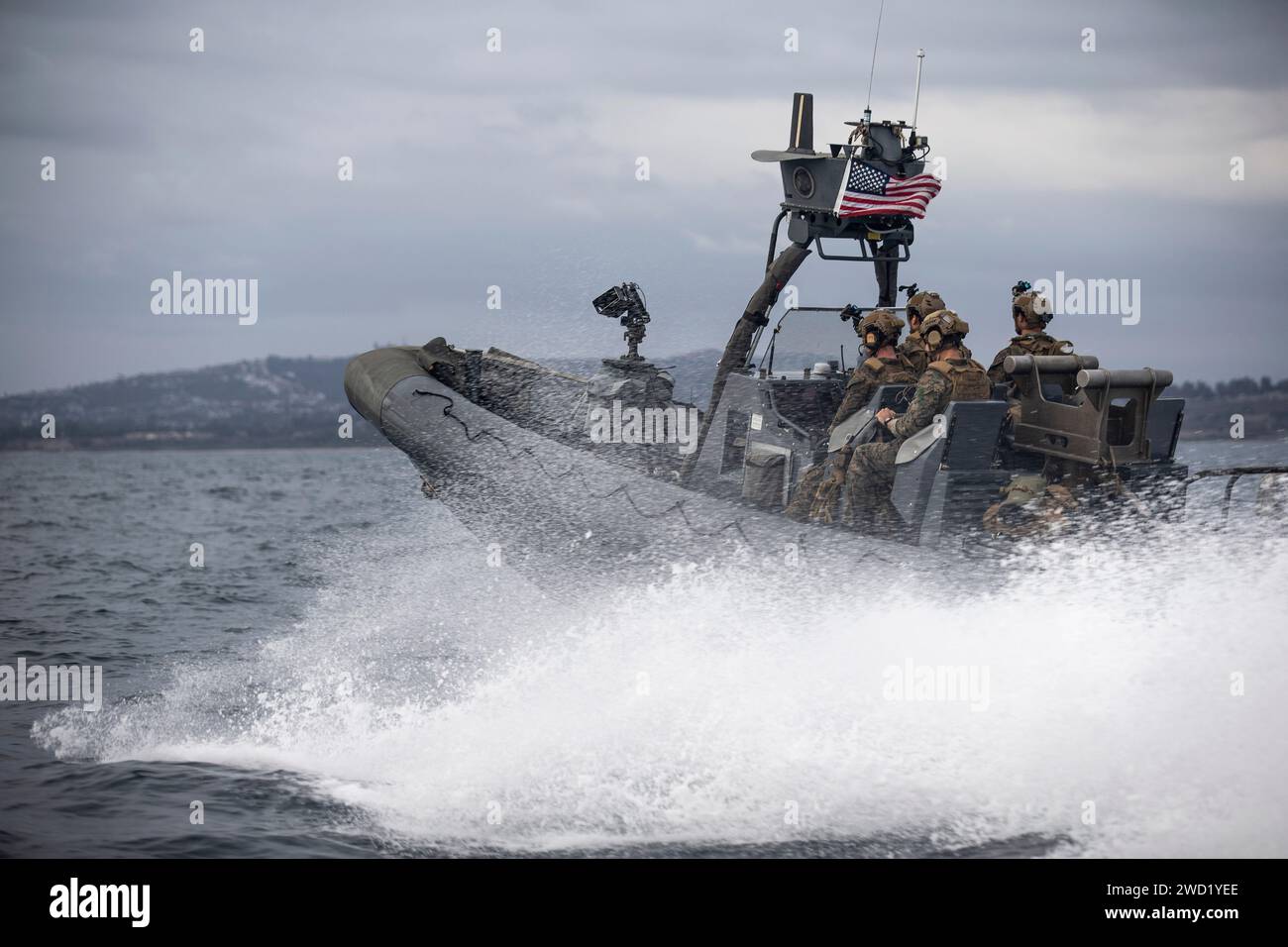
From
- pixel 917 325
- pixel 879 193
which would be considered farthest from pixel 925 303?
pixel 879 193

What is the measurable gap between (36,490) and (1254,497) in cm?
4108

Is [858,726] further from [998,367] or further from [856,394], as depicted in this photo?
[998,367]

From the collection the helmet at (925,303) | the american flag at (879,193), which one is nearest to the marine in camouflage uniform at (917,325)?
the helmet at (925,303)

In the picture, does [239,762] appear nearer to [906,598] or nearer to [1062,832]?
[906,598]

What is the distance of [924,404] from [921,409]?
3 cm

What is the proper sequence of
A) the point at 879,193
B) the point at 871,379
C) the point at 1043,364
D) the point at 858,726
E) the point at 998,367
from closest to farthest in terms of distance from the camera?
the point at 858,726
the point at 1043,364
the point at 871,379
the point at 998,367
the point at 879,193

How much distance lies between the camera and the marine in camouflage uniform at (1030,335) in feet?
29.7

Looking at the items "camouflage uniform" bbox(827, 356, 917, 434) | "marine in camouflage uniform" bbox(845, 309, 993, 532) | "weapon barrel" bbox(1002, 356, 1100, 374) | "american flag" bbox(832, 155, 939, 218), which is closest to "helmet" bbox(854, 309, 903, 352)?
"camouflage uniform" bbox(827, 356, 917, 434)

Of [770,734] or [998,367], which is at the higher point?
[998,367]

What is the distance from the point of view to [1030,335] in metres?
9.12

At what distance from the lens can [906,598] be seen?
7.93 meters

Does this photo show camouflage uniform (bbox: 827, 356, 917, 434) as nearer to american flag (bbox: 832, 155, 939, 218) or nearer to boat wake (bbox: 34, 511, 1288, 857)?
boat wake (bbox: 34, 511, 1288, 857)

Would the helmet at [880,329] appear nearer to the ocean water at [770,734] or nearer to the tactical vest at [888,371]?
the tactical vest at [888,371]

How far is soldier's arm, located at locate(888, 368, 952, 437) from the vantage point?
8195 millimetres
